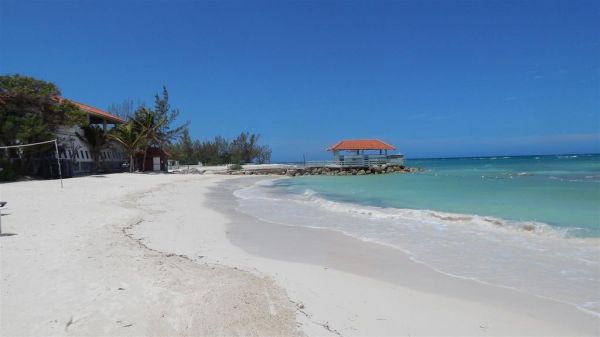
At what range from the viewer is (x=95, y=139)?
28797 mm

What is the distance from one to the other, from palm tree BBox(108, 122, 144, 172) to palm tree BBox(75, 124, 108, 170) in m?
1.36

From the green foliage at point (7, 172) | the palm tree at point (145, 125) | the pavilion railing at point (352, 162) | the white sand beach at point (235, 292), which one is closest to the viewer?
the white sand beach at point (235, 292)

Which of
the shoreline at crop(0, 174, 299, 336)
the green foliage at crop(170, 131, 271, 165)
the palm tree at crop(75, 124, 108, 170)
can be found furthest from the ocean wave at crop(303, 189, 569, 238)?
the green foliage at crop(170, 131, 271, 165)

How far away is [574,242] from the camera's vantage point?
7402mm

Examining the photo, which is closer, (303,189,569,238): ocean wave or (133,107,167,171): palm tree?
(303,189,569,238): ocean wave

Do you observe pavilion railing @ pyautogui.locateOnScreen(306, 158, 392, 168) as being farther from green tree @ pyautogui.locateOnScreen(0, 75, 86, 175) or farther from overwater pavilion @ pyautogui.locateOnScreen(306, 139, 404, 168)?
green tree @ pyautogui.locateOnScreen(0, 75, 86, 175)

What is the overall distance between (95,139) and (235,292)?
2890cm

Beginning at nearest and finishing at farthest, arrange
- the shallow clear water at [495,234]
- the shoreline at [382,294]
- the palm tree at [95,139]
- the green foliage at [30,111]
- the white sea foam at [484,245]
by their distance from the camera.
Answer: the shoreline at [382,294], the white sea foam at [484,245], the shallow clear water at [495,234], the green foliage at [30,111], the palm tree at [95,139]

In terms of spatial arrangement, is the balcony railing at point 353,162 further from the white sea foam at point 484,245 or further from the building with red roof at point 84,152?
the white sea foam at point 484,245

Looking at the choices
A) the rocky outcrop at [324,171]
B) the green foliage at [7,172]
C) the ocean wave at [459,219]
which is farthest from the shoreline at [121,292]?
the rocky outcrop at [324,171]

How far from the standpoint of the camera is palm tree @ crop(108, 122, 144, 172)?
103ft

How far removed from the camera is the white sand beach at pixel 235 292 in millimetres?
3414

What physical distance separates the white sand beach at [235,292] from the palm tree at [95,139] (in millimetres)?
23712

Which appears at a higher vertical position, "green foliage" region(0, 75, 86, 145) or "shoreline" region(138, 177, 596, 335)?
"green foliage" region(0, 75, 86, 145)
